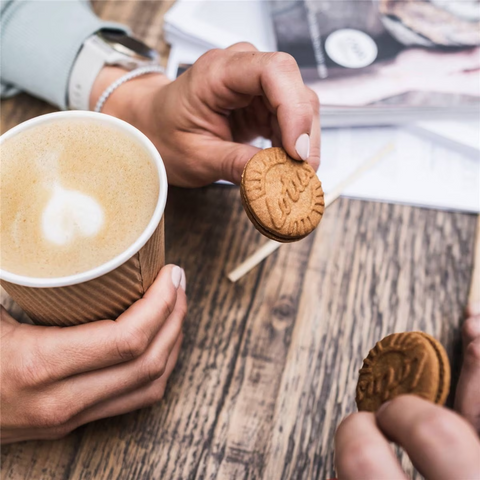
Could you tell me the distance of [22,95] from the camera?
924mm

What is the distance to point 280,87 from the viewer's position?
64 cm

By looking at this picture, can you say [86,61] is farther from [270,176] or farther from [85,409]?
[85,409]

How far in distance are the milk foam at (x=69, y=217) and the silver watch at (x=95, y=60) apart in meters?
0.44

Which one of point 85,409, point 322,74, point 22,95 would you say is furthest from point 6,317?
point 322,74

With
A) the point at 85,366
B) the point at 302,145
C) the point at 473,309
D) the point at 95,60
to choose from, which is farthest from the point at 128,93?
the point at 473,309

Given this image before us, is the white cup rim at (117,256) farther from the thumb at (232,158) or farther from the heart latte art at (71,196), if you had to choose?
the thumb at (232,158)

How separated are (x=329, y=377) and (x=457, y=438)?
375mm

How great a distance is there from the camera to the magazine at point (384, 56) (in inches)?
35.8

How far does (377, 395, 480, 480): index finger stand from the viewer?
36 cm

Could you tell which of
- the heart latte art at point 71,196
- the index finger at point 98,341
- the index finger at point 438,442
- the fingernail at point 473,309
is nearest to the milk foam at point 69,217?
the heart latte art at point 71,196

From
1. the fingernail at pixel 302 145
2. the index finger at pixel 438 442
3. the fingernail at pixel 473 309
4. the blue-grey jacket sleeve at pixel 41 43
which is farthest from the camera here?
the blue-grey jacket sleeve at pixel 41 43

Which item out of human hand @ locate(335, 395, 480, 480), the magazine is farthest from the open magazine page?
human hand @ locate(335, 395, 480, 480)

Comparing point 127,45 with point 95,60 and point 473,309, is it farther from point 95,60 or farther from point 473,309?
point 473,309

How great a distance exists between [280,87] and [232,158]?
120mm
